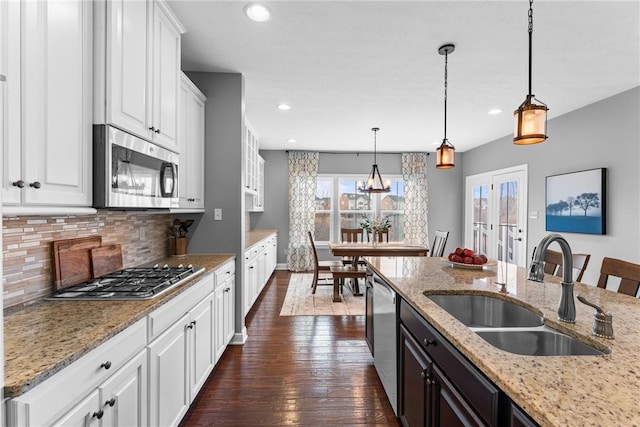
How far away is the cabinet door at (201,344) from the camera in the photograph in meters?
1.94

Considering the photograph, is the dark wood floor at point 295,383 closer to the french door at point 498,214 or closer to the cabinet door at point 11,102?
the cabinet door at point 11,102

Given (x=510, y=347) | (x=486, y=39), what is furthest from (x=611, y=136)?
(x=510, y=347)

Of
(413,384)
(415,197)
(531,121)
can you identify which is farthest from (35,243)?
(415,197)

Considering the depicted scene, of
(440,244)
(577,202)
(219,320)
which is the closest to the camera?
(219,320)

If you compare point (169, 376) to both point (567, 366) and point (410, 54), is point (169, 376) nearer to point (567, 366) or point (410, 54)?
point (567, 366)

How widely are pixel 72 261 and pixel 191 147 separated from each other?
137 cm

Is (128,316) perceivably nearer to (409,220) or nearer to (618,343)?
(618,343)

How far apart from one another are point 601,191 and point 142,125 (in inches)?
184

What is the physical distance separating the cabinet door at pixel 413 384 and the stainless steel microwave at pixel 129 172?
1.63m

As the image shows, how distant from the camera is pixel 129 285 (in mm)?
1668

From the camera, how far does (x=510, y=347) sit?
127 centimetres

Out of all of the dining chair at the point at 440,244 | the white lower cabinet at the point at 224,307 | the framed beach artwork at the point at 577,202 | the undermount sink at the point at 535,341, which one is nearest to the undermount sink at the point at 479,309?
the undermount sink at the point at 535,341

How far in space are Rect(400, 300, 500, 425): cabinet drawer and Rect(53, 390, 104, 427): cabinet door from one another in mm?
1257

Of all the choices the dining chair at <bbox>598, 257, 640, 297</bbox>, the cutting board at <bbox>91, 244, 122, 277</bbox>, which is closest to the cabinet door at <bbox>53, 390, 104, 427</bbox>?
the cutting board at <bbox>91, 244, 122, 277</bbox>
